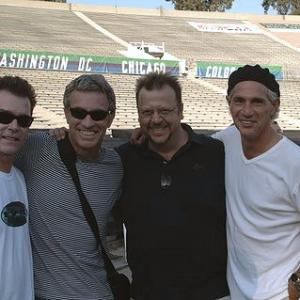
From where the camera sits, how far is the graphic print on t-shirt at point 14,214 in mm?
1879

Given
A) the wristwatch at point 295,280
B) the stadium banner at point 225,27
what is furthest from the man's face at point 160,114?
the stadium banner at point 225,27

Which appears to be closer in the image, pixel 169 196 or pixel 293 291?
pixel 293 291

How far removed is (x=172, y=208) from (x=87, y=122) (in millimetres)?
477

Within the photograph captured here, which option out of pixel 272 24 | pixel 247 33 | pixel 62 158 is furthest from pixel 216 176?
pixel 272 24

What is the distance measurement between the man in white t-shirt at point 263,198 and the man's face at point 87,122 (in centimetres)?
51

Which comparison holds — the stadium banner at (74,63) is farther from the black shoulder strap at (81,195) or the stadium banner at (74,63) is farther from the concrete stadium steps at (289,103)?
the black shoulder strap at (81,195)

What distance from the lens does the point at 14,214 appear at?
1923 millimetres

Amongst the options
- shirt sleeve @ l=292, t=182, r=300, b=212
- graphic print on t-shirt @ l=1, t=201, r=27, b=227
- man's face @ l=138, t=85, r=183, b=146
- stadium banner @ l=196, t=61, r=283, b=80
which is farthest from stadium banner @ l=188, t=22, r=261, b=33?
graphic print on t-shirt @ l=1, t=201, r=27, b=227

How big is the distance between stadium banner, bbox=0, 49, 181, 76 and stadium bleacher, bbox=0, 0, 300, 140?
0.81 feet

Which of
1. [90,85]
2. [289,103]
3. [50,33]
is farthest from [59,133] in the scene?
[50,33]

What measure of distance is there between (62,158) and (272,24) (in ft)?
141

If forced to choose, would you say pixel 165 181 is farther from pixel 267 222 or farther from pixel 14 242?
pixel 14 242

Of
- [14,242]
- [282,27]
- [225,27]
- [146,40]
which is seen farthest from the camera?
[282,27]

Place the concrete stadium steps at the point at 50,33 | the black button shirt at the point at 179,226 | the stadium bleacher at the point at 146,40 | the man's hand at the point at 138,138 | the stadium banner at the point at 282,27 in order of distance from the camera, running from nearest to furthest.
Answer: the black button shirt at the point at 179,226 < the man's hand at the point at 138,138 < the stadium bleacher at the point at 146,40 < the concrete stadium steps at the point at 50,33 < the stadium banner at the point at 282,27
